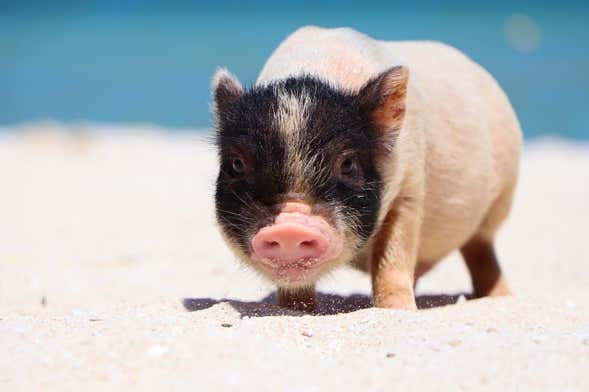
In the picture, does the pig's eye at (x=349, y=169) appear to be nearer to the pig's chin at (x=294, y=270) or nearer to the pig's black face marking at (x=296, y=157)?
the pig's black face marking at (x=296, y=157)

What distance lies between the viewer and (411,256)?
5547 mm

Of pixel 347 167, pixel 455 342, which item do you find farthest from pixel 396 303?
pixel 455 342

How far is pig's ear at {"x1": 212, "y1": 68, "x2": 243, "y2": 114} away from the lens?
5.37 metres

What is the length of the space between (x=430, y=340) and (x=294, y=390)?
2.79 feet

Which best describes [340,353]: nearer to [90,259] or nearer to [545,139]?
[90,259]

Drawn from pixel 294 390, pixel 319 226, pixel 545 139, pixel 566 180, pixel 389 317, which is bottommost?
pixel 294 390

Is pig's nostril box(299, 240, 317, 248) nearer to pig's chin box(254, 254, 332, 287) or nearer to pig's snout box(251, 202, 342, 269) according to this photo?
pig's snout box(251, 202, 342, 269)

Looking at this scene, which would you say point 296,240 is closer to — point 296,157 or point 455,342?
point 296,157

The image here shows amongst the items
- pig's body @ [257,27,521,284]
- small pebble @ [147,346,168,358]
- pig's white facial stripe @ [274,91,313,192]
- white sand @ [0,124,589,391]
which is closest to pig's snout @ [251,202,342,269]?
pig's white facial stripe @ [274,91,313,192]

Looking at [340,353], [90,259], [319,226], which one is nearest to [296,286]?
[319,226]

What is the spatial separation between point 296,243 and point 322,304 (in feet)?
5.33

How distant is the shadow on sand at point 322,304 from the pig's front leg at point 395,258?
35 centimetres

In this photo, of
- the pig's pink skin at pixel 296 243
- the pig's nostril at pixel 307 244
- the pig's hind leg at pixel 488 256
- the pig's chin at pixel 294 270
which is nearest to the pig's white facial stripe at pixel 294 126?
the pig's pink skin at pixel 296 243

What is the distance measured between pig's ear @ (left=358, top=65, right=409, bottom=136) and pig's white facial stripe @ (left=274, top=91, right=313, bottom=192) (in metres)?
0.40
